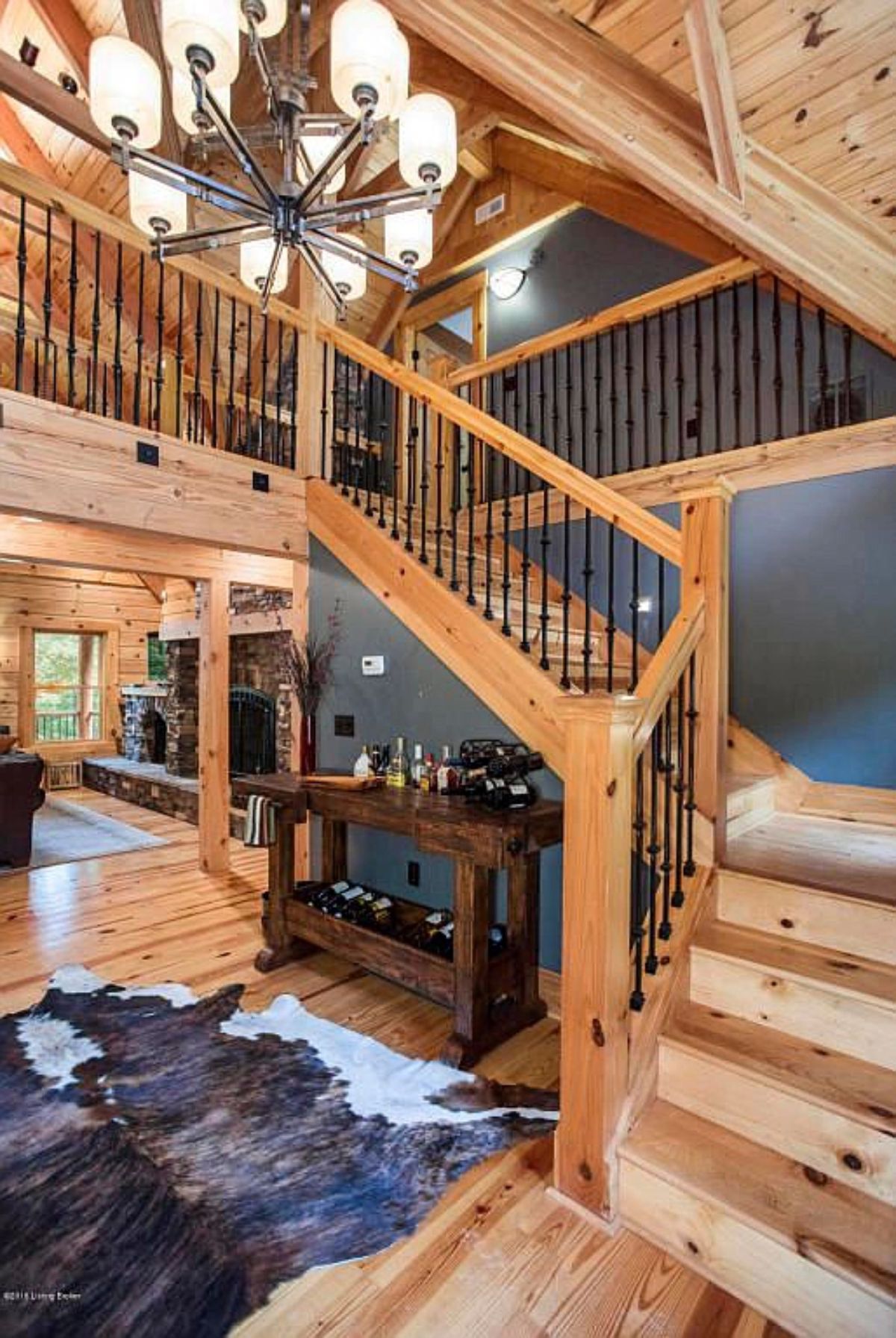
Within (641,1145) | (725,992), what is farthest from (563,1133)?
(725,992)

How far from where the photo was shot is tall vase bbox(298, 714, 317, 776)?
→ 140 inches

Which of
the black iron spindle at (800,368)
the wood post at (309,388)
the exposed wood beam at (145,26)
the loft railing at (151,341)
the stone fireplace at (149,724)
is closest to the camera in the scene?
the black iron spindle at (800,368)

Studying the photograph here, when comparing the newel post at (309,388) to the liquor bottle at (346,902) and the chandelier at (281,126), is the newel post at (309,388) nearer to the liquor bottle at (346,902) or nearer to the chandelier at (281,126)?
the chandelier at (281,126)

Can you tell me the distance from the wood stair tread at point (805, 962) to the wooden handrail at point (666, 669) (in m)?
0.70

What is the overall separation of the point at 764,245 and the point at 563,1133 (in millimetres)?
2934

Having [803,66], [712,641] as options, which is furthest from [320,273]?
[712,641]

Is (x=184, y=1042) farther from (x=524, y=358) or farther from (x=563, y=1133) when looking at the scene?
(x=524, y=358)

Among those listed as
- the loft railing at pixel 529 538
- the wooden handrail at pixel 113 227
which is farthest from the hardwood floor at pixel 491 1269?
the wooden handrail at pixel 113 227

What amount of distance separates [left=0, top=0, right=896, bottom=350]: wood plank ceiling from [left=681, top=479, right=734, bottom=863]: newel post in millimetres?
1094

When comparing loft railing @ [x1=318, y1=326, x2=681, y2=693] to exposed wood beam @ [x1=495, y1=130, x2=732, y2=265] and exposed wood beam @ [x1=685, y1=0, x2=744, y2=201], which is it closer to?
exposed wood beam @ [x1=685, y1=0, x2=744, y2=201]

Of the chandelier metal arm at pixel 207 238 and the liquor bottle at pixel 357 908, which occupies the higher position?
the chandelier metal arm at pixel 207 238

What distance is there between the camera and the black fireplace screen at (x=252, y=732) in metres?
6.34

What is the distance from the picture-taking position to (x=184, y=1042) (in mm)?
2357

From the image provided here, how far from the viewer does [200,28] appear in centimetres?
161
